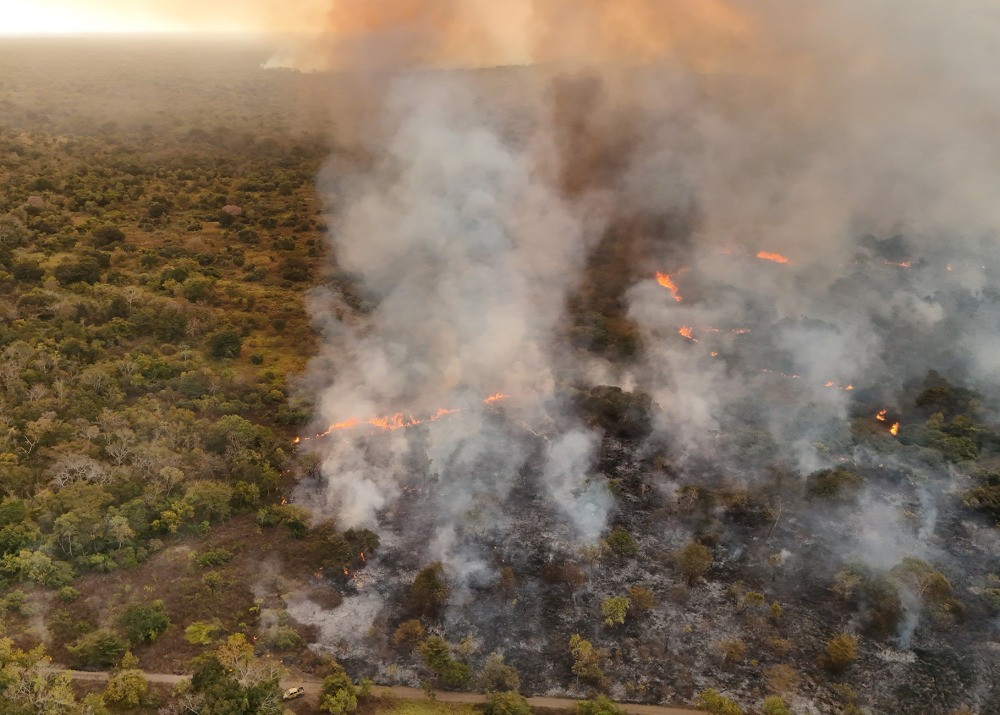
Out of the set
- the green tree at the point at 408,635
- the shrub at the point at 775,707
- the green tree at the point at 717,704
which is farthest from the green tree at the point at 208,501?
the shrub at the point at 775,707

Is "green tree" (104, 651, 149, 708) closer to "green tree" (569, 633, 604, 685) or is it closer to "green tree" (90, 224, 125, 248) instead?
"green tree" (569, 633, 604, 685)

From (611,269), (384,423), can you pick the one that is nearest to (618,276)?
(611,269)

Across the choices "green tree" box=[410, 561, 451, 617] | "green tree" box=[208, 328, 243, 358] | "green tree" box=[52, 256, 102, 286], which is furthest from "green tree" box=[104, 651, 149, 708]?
"green tree" box=[52, 256, 102, 286]

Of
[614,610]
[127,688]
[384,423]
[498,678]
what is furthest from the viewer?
[384,423]

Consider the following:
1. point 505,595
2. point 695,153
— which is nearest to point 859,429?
point 505,595

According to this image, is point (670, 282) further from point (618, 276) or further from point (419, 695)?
point (419, 695)

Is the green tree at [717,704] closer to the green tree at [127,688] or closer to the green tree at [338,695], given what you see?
the green tree at [338,695]
